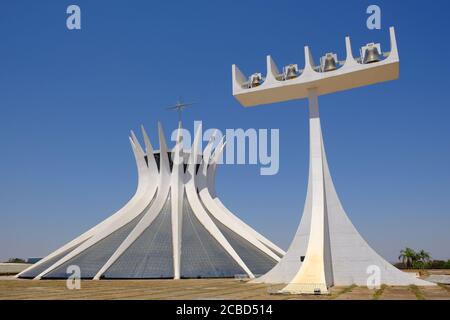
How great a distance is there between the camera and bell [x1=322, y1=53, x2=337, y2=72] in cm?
2080

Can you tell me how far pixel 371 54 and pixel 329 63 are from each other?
209cm

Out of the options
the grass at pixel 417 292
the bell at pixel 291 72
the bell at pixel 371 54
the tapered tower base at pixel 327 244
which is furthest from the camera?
the bell at pixel 291 72

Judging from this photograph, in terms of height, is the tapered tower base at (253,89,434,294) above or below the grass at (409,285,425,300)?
above

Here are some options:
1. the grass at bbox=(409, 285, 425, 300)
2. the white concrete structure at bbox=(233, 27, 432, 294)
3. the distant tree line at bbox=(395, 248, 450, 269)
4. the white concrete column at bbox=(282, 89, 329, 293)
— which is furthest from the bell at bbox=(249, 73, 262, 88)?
the distant tree line at bbox=(395, 248, 450, 269)

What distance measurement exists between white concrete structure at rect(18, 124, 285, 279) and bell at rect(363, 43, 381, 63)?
16897 millimetres

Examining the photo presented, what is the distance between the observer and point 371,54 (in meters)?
19.6

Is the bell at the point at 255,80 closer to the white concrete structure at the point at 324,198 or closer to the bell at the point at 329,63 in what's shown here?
the white concrete structure at the point at 324,198

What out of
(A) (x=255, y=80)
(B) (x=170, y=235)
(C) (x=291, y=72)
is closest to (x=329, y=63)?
(C) (x=291, y=72)

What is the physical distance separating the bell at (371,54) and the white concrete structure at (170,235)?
1690 centimetres

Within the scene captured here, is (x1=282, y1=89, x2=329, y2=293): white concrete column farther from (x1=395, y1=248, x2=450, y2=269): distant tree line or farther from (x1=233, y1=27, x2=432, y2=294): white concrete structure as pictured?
(x1=395, y1=248, x2=450, y2=269): distant tree line

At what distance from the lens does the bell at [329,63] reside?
20.8 meters

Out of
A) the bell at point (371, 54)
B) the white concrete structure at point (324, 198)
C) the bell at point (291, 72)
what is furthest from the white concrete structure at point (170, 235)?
the bell at point (371, 54)
